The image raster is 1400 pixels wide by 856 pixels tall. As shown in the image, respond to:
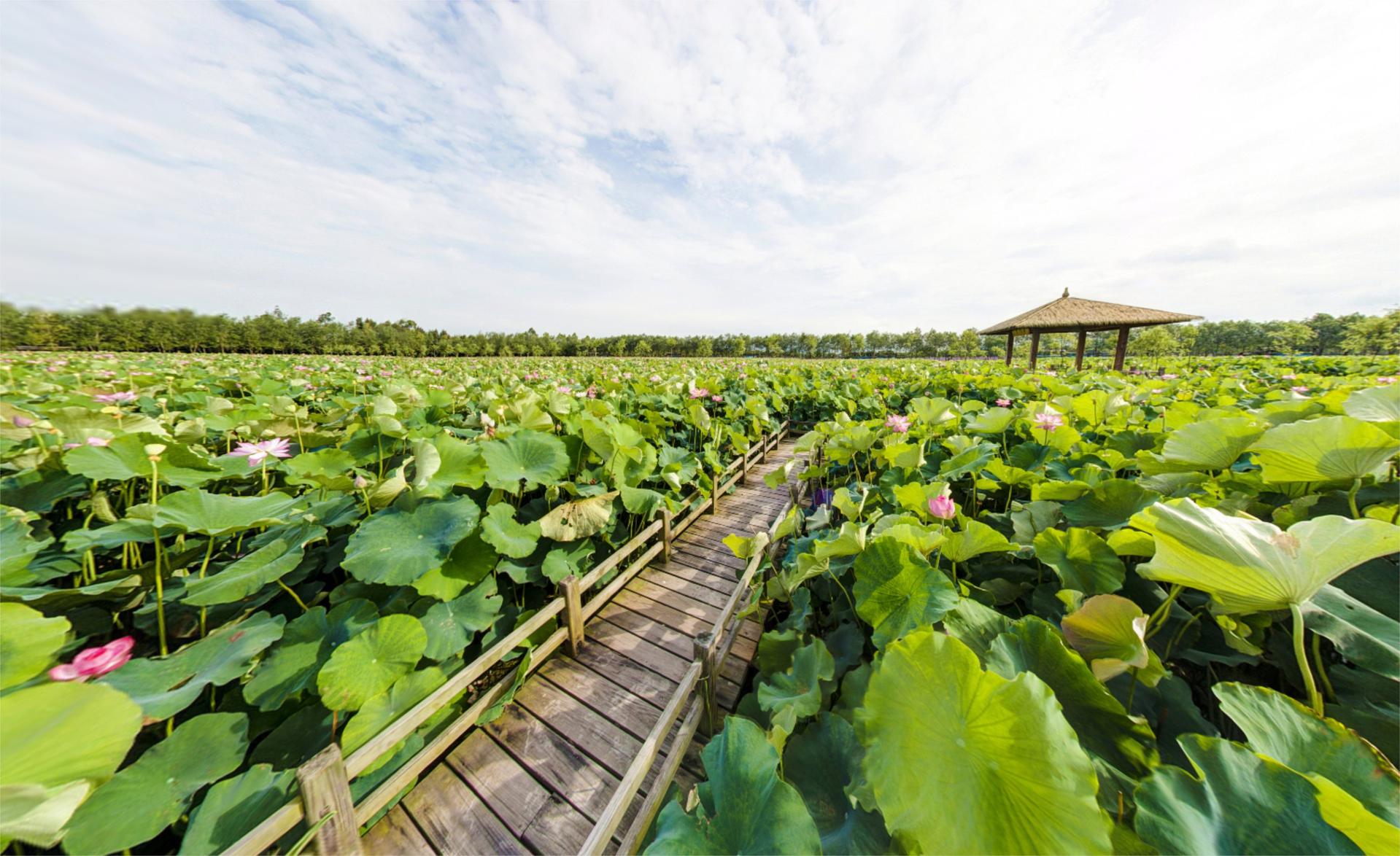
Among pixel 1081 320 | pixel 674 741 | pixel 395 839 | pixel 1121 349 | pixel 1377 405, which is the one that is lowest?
pixel 395 839

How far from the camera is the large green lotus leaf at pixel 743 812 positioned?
716mm

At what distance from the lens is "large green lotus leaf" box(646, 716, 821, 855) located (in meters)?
0.72

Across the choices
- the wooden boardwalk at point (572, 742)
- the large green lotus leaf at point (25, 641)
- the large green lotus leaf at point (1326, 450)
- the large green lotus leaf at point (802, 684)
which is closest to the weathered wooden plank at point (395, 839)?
the wooden boardwalk at point (572, 742)

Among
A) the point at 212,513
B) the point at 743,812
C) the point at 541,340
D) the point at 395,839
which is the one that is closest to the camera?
the point at 743,812

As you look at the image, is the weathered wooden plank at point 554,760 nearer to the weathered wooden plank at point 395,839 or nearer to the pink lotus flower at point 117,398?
the weathered wooden plank at point 395,839

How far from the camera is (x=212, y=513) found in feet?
4.52

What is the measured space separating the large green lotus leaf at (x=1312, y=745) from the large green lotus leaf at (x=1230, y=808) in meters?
0.04

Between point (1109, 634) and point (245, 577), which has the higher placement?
point (1109, 634)

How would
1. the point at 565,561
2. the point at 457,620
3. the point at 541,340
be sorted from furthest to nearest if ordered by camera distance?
the point at 541,340 < the point at 565,561 < the point at 457,620

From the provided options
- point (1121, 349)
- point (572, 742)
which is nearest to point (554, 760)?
point (572, 742)

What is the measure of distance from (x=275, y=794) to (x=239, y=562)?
0.69 m

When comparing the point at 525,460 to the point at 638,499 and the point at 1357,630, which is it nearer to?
the point at 638,499

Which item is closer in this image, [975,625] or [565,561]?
[975,625]

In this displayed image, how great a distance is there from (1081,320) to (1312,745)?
1352 cm
